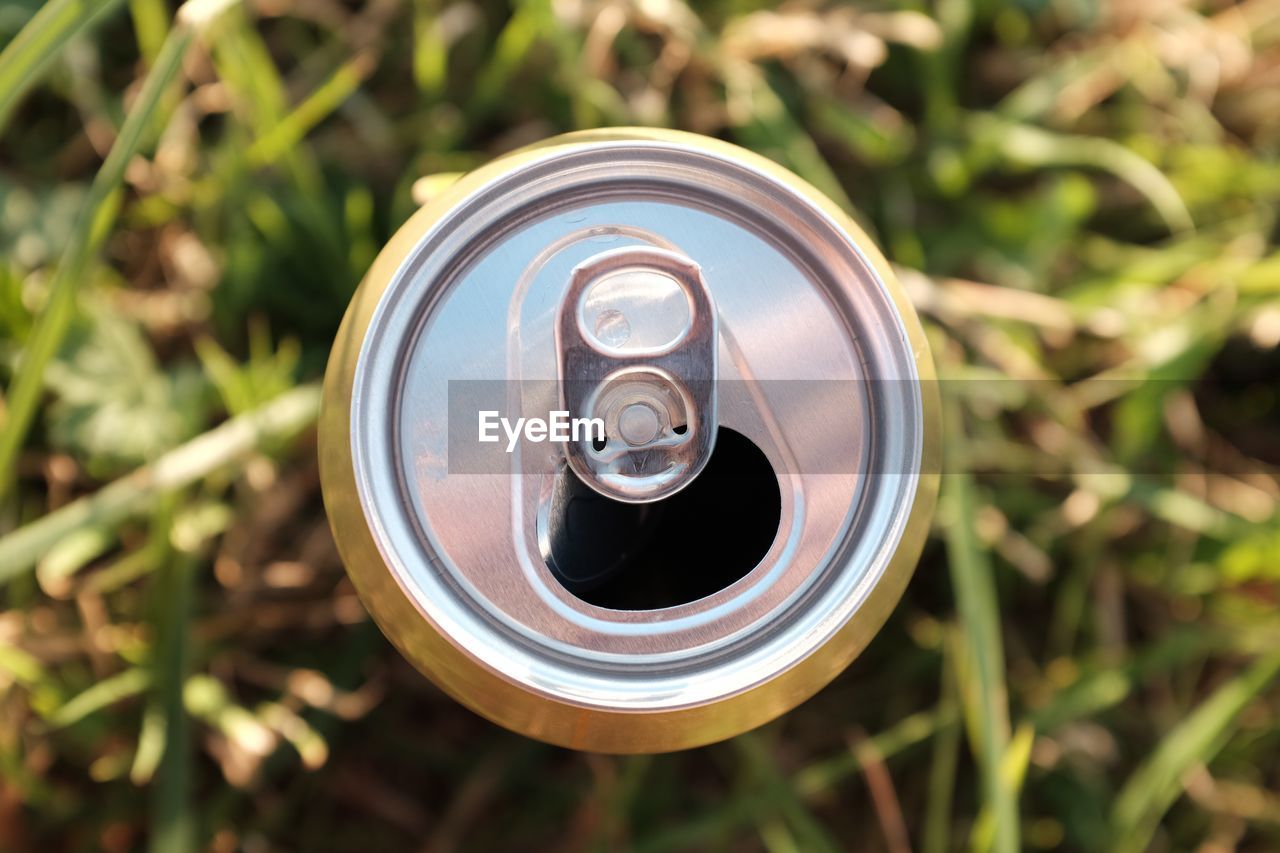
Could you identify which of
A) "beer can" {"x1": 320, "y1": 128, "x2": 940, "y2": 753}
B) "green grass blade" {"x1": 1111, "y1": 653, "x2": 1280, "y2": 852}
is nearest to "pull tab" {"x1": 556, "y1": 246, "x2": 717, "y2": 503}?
"beer can" {"x1": 320, "y1": 128, "x2": 940, "y2": 753}

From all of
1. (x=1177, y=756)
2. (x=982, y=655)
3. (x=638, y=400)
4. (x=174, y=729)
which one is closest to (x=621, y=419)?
(x=638, y=400)

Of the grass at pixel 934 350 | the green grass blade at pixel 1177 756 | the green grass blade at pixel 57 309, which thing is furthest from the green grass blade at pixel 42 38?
the green grass blade at pixel 1177 756

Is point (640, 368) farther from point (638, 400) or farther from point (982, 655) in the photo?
point (982, 655)

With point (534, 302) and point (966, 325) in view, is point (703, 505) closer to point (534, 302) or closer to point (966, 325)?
point (534, 302)

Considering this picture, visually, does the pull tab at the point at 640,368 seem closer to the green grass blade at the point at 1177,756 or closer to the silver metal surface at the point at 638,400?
the silver metal surface at the point at 638,400

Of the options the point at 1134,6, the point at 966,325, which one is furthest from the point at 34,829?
the point at 1134,6

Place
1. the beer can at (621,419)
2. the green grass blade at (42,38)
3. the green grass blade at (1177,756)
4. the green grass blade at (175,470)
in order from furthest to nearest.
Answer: the green grass blade at (1177,756)
the green grass blade at (175,470)
the green grass blade at (42,38)
the beer can at (621,419)
